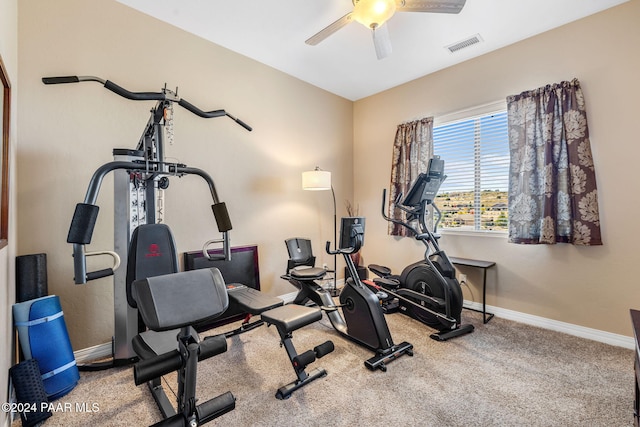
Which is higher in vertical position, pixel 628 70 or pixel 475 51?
pixel 475 51

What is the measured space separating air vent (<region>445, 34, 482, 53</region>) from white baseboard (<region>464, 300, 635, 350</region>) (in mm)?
2897

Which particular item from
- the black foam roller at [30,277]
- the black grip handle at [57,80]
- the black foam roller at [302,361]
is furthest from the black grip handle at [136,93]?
the black foam roller at [302,361]

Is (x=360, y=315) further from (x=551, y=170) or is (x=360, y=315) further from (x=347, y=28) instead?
(x=347, y=28)

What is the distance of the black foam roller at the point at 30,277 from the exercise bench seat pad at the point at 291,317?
1.57 m

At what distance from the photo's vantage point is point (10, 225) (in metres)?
1.79

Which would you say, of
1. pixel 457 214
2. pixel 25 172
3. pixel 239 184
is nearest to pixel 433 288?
pixel 457 214

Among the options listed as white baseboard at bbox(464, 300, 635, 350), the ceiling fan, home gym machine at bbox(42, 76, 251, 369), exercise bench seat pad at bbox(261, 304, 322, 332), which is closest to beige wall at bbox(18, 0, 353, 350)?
home gym machine at bbox(42, 76, 251, 369)

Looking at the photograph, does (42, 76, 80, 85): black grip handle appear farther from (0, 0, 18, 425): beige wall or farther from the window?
the window

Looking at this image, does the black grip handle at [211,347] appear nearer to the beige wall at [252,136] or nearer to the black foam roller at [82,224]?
the black foam roller at [82,224]

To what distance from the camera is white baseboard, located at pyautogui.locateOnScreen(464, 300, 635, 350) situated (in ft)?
8.30

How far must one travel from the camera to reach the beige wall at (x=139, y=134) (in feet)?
6.99

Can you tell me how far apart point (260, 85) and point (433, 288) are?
119 inches

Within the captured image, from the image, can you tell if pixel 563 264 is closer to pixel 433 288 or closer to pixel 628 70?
pixel 433 288

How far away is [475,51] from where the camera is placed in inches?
128
